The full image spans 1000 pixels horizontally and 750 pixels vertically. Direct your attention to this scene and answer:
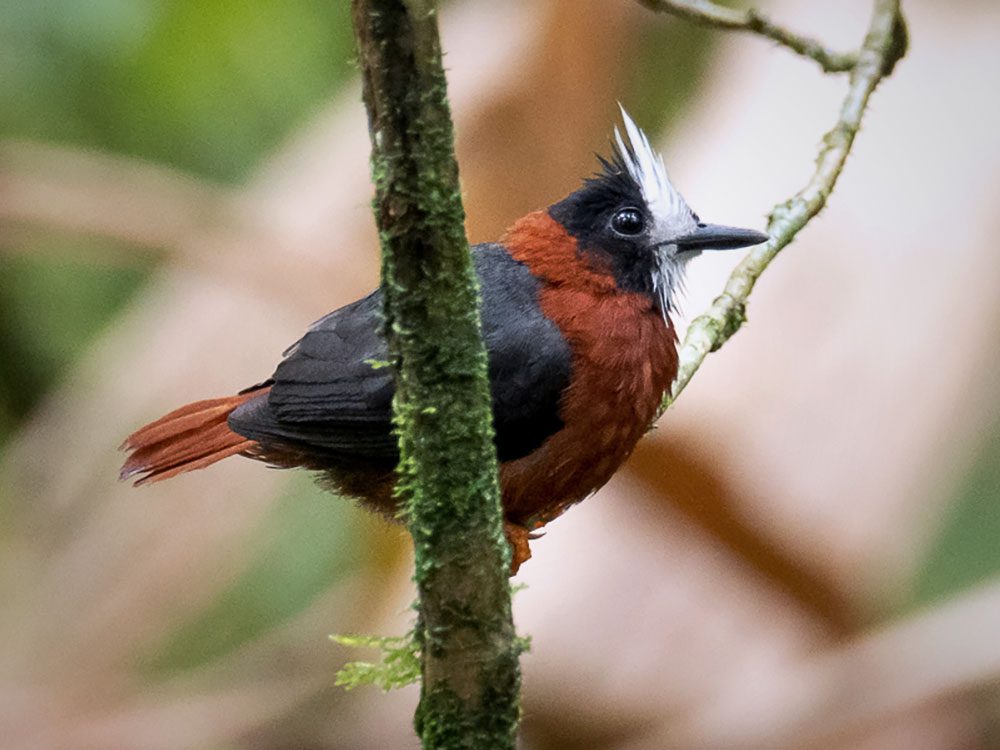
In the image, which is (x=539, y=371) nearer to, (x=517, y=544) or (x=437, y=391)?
(x=517, y=544)

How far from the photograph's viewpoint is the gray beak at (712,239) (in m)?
2.99

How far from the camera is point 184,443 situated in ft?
10.2

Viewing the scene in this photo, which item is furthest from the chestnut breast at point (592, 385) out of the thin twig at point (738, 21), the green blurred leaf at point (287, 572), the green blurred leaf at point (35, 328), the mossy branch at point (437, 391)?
the green blurred leaf at point (35, 328)

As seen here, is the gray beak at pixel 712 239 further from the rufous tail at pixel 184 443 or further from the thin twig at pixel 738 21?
the rufous tail at pixel 184 443

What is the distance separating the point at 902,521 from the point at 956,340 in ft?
1.71

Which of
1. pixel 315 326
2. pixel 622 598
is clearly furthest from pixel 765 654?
pixel 315 326

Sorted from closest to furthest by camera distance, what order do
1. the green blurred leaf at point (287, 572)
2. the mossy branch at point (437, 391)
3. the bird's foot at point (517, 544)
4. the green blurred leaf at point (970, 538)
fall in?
the mossy branch at point (437, 391), the bird's foot at point (517, 544), the green blurred leaf at point (970, 538), the green blurred leaf at point (287, 572)

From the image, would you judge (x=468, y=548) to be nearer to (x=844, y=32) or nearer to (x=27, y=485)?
(x=844, y=32)

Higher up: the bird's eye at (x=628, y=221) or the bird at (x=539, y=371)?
the bird's eye at (x=628, y=221)

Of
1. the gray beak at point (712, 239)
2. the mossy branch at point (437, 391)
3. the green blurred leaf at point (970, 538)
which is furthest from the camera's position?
the green blurred leaf at point (970, 538)

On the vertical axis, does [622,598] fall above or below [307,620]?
below

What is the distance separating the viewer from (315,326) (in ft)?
10.1

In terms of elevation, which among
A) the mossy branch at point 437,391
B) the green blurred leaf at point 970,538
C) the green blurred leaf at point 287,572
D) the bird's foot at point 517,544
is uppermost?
the green blurred leaf at point 287,572

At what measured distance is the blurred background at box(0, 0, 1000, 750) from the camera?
3430 millimetres
